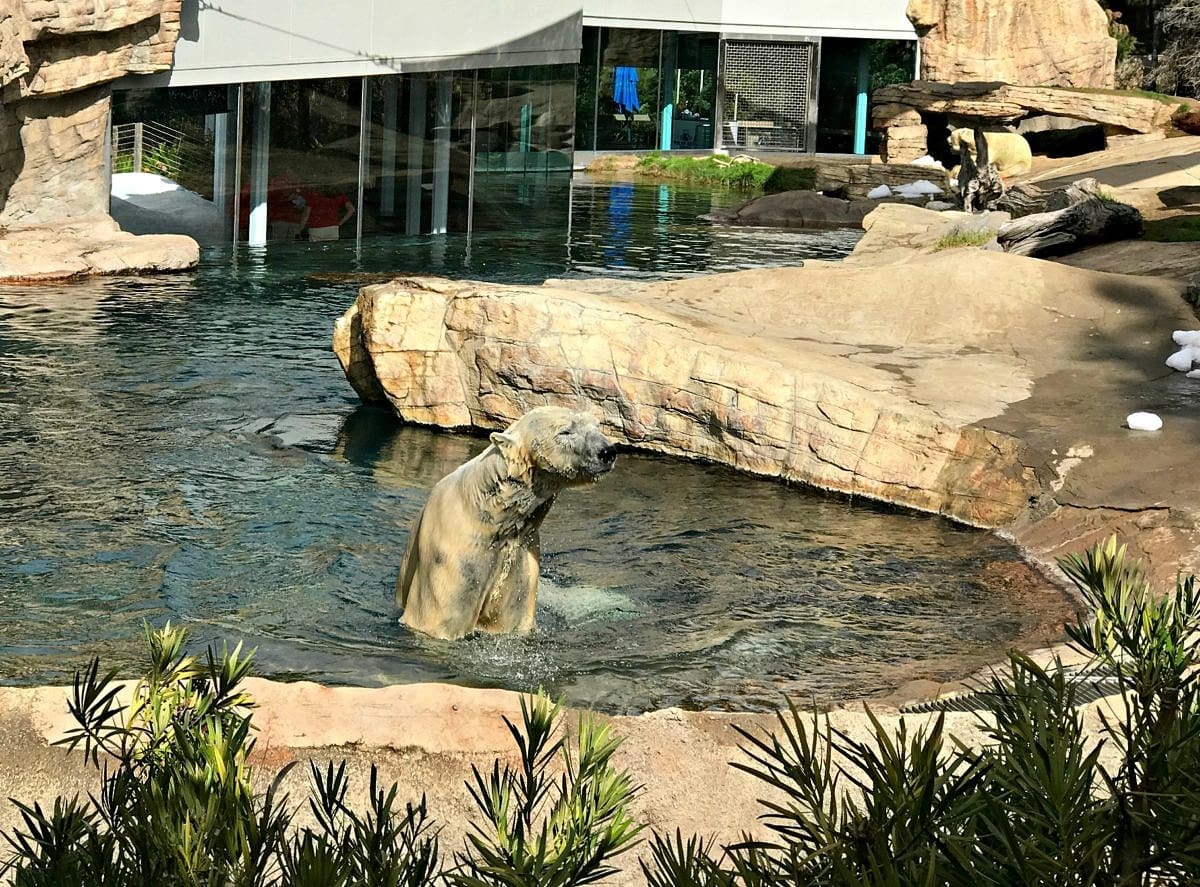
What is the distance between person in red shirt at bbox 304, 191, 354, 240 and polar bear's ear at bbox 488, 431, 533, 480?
16081 mm

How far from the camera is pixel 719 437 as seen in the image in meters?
10.3

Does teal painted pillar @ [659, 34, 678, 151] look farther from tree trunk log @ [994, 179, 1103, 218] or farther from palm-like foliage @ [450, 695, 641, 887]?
palm-like foliage @ [450, 695, 641, 887]

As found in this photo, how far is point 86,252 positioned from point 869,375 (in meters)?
10.8

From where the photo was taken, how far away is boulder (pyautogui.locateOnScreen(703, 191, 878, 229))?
1005 inches

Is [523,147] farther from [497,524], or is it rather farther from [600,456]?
[600,456]

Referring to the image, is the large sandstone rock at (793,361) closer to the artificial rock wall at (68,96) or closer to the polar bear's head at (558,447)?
the polar bear's head at (558,447)

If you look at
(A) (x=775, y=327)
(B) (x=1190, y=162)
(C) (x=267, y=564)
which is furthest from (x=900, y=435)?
(B) (x=1190, y=162)

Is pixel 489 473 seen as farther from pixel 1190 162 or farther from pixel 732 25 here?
pixel 732 25

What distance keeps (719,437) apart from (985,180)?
1458cm

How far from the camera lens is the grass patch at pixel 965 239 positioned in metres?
17.1

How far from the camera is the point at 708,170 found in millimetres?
34406

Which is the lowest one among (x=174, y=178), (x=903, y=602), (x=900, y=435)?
(x=903, y=602)

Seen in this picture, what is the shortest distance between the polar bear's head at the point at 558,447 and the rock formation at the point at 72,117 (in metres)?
12.5

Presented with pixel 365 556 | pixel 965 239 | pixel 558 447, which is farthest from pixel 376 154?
pixel 558 447
